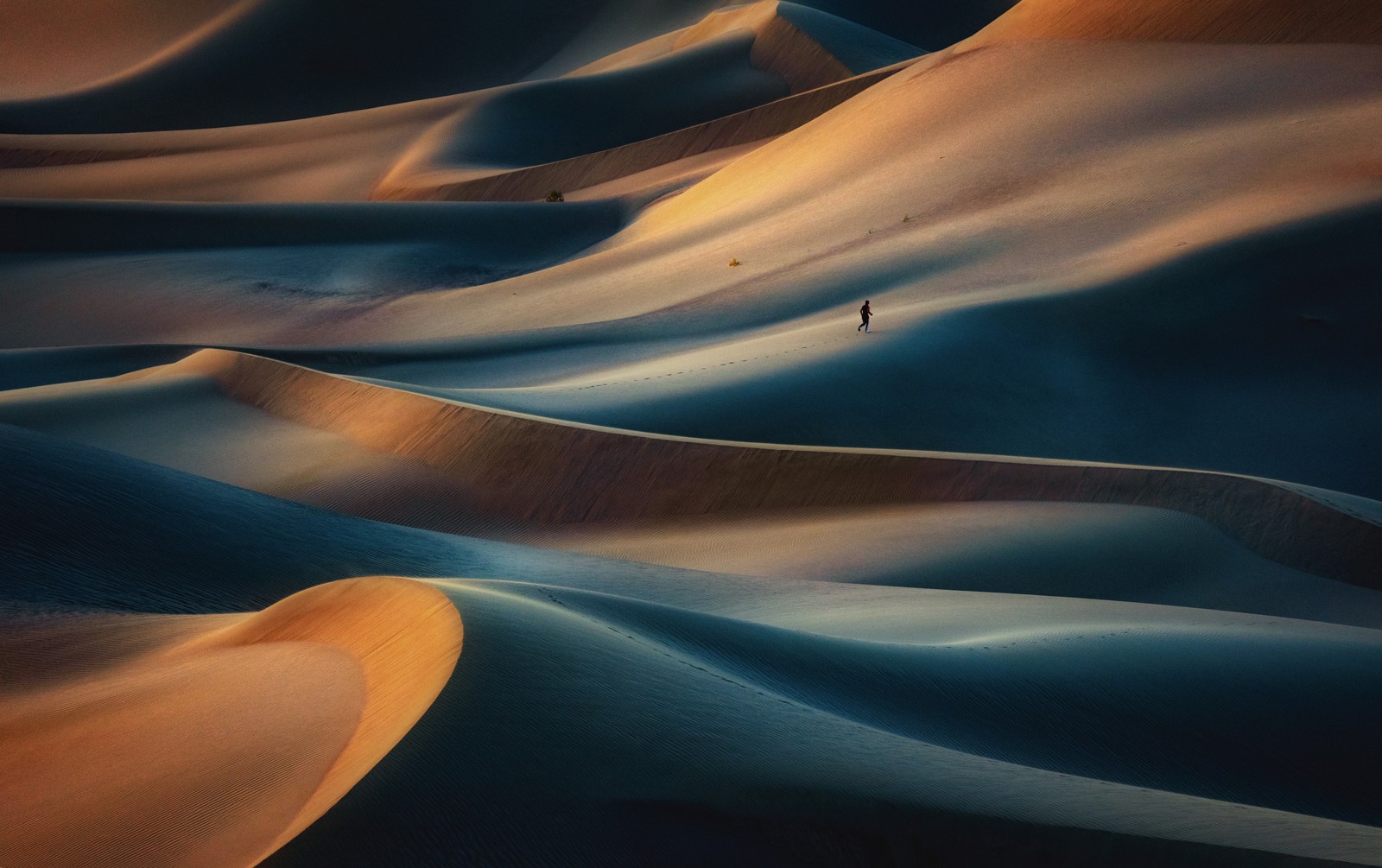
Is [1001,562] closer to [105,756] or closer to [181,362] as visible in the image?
[105,756]

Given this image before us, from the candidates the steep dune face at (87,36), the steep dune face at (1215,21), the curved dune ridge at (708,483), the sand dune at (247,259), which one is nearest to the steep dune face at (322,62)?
the steep dune face at (87,36)

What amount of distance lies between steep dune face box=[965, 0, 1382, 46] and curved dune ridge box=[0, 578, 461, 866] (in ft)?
45.8

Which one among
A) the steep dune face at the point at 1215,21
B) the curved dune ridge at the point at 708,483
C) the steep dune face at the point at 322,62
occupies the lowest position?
the curved dune ridge at the point at 708,483

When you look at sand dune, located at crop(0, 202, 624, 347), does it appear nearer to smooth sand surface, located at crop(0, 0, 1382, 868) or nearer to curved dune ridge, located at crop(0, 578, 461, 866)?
smooth sand surface, located at crop(0, 0, 1382, 868)

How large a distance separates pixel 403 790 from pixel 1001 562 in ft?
16.1

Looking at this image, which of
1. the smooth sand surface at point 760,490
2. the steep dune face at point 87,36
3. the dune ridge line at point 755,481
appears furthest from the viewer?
the steep dune face at point 87,36

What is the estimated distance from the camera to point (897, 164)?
15281mm

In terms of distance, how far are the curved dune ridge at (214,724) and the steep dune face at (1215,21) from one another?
14.0 m

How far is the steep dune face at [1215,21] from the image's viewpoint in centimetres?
1423

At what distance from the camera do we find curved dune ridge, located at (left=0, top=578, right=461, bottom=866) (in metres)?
2.83

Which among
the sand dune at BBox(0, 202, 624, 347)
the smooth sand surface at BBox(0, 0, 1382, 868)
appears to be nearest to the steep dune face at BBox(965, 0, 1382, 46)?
the smooth sand surface at BBox(0, 0, 1382, 868)

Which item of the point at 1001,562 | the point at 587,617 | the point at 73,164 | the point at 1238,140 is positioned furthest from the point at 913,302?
the point at 73,164

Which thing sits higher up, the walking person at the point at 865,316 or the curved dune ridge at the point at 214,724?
the walking person at the point at 865,316

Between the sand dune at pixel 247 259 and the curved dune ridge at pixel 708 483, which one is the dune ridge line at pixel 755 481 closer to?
the curved dune ridge at pixel 708 483
